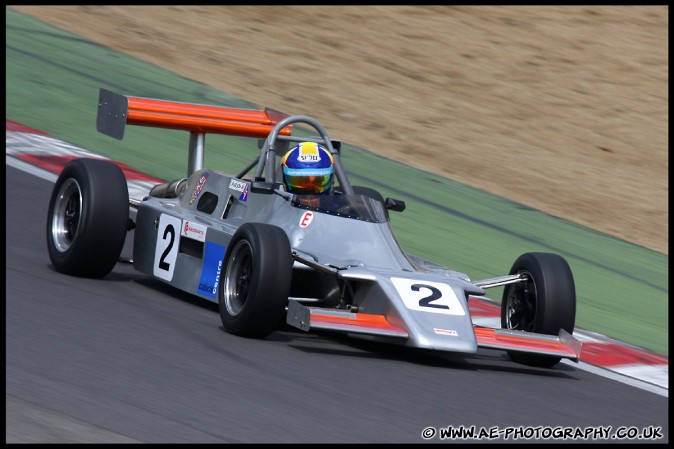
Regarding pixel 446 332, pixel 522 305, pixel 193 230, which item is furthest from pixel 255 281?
pixel 522 305

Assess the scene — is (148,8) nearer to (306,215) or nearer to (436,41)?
(436,41)

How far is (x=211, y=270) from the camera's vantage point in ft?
25.1

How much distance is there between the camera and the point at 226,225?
7.95 meters

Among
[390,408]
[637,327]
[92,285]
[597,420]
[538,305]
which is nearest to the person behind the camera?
[390,408]

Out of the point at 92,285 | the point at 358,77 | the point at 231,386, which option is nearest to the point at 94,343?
the point at 231,386

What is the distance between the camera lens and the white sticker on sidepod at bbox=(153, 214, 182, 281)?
806cm

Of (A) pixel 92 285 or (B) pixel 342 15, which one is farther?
(B) pixel 342 15

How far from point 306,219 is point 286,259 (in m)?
0.85

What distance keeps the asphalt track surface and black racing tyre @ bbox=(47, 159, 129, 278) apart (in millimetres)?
125

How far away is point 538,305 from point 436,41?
468 inches

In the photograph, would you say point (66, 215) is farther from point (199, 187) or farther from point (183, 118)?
point (183, 118)

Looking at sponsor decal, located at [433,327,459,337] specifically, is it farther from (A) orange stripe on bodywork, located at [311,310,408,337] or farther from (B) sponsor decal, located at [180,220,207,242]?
(B) sponsor decal, located at [180,220,207,242]

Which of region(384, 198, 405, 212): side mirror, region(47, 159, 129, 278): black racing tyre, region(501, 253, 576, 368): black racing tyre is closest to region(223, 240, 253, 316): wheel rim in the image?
region(47, 159, 129, 278): black racing tyre

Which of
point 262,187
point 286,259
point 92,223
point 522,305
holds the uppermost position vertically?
point 262,187
